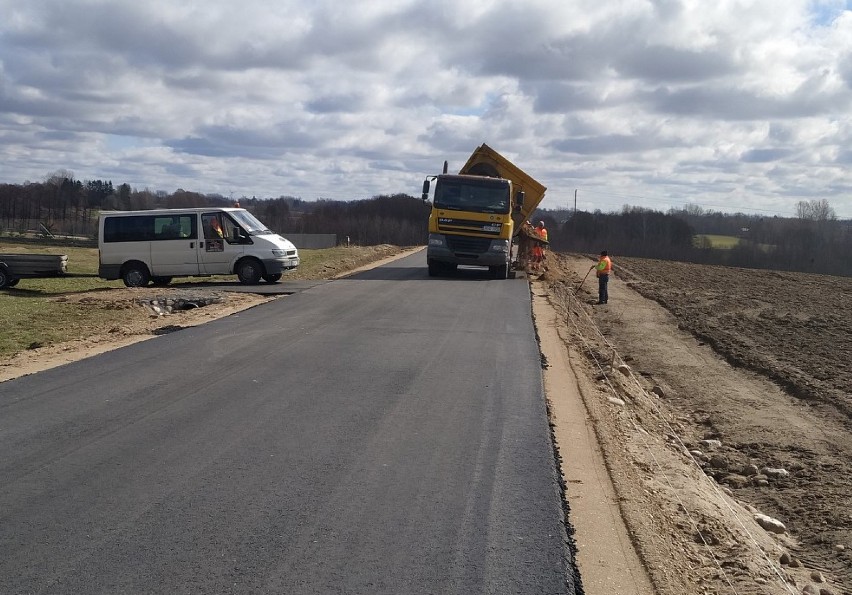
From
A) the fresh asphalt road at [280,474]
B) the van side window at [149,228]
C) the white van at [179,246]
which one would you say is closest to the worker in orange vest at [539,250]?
the white van at [179,246]

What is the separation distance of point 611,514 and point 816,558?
1.91 m

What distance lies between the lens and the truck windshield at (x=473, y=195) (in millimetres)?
23578

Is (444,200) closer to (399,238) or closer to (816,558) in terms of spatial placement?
(816,558)

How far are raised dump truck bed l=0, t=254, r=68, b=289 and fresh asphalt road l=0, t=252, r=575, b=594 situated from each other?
1291 cm

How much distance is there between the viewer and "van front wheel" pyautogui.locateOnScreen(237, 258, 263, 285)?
21.5 meters

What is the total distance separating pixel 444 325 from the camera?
14.2 metres

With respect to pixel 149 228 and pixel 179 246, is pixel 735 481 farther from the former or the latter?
pixel 149 228

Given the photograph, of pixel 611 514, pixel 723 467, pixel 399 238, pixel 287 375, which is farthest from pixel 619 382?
pixel 399 238

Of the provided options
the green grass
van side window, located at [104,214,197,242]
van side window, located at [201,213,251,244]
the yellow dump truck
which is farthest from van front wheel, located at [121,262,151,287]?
the yellow dump truck

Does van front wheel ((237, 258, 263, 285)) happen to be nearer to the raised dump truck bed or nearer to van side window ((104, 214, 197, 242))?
van side window ((104, 214, 197, 242))

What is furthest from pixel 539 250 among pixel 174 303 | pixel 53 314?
pixel 53 314

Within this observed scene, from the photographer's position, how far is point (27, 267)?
2238 cm

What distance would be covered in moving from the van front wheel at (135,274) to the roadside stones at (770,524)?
17741 millimetres

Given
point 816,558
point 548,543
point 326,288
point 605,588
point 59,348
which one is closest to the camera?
point 605,588
